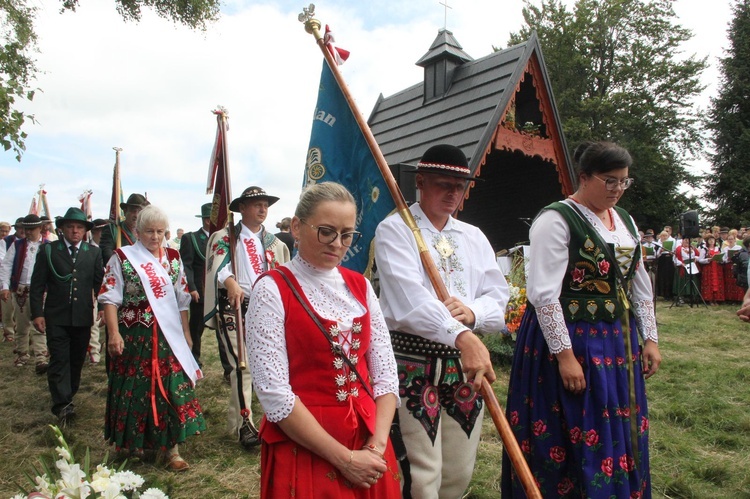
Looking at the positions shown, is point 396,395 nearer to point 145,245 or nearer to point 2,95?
point 145,245

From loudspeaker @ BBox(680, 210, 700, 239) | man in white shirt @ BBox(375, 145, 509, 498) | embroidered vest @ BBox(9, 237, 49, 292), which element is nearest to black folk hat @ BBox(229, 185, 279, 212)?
man in white shirt @ BBox(375, 145, 509, 498)

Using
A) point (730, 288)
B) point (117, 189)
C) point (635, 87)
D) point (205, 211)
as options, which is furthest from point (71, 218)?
point (635, 87)

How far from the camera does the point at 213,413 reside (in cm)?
576

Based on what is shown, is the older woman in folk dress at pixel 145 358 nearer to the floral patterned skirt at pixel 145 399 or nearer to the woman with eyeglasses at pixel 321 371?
the floral patterned skirt at pixel 145 399

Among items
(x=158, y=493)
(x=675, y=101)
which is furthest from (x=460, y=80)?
(x=675, y=101)

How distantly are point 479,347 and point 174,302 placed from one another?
3.01 m

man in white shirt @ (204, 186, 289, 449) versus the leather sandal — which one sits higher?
man in white shirt @ (204, 186, 289, 449)

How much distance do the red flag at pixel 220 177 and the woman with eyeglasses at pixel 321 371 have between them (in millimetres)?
2552

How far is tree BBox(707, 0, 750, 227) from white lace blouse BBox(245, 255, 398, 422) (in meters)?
→ 31.3

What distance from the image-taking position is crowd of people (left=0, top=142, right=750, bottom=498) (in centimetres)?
199

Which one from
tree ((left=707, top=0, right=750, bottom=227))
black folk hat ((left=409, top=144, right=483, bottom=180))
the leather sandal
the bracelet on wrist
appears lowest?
the leather sandal

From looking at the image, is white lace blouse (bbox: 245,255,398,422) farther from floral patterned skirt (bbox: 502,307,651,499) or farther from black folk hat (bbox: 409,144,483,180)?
floral patterned skirt (bbox: 502,307,651,499)

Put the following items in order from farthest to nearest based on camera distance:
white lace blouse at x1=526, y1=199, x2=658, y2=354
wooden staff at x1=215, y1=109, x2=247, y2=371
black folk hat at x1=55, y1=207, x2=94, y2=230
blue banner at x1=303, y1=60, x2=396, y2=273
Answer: black folk hat at x1=55, y1=207, x2=94, y2=230
wooden staff at x1=215, y1=109, x2=247, y2=371
blue banner at x1=303, y1=60, x2=396, y2=273
white lace blouse at x1=526, y1=199, x2=658, y2=354

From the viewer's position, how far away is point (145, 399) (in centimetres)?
434
